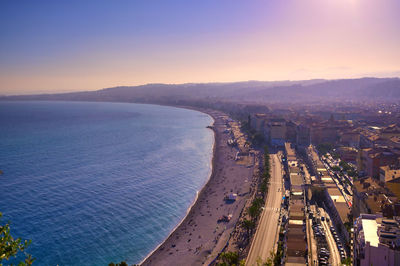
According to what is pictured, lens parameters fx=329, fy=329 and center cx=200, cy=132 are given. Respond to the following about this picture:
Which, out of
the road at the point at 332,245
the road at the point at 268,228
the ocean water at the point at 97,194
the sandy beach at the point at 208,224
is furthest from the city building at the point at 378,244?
the ocean water at the point at 97,194

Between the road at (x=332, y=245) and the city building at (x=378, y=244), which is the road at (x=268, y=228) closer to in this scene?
the road at (x=332, y=245)

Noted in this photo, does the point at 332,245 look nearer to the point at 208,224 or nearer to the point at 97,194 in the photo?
the point at 208,224

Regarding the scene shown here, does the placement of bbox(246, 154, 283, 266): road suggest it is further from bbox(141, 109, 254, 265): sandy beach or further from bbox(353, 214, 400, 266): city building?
bbox(353, 214, 400, 266): city building

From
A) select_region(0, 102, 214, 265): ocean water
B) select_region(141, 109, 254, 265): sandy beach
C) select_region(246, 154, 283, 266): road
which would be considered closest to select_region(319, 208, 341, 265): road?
select_region(246, 154, 283, 266): road

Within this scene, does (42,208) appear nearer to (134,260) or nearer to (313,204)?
(134,260)

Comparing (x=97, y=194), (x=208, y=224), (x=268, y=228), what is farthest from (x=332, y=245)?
(x=97, y=194)

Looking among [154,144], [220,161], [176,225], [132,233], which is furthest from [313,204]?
[154,144]
